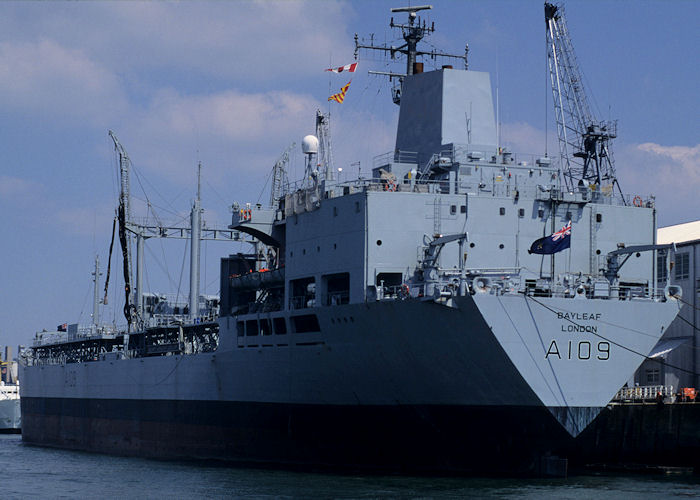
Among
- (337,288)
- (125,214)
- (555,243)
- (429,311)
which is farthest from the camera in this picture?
(125,214)

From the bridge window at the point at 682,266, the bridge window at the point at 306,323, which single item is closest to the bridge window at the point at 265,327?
the bridge window at the point at 306,323

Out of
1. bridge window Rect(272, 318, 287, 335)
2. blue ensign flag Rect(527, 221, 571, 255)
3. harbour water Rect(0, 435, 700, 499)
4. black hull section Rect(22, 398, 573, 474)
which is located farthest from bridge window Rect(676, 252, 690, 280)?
bridge window Rect(272, 318, 287, 335)

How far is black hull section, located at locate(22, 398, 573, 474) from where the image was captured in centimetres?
2997

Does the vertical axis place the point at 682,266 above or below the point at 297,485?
above

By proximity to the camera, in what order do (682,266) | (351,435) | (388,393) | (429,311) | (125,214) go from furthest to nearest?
(125,214)
(682,266)
(351,435)
(388,393)
(429,311)

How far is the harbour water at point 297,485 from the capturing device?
1109 inches

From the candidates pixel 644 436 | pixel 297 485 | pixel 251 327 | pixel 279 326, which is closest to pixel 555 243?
pixel 644 436

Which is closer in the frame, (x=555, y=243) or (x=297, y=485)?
(x=297, y=485)

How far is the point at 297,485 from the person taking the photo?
1184 inches

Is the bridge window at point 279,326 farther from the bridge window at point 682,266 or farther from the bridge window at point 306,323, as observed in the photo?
the bridge window at point 682,266

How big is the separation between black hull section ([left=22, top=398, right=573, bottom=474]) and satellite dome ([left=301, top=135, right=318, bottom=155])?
376 inches

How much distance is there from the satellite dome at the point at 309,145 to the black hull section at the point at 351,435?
954 centimetres

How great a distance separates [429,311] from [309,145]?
11834 millimetres

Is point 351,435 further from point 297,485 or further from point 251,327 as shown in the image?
point 251,327
